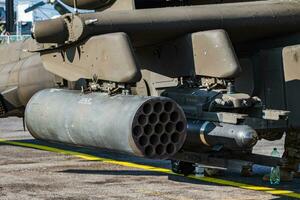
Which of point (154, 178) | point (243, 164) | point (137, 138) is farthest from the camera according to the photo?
point (154, 178)

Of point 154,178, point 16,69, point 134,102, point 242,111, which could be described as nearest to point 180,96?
point 242,111

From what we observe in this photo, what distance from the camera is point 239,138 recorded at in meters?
8.44

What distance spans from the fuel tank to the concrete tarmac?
880mm

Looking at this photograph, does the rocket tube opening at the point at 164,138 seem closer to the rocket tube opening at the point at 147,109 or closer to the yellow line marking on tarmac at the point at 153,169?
the rocket tube opening at the point at 147,109

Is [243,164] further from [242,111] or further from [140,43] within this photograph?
[140,43]

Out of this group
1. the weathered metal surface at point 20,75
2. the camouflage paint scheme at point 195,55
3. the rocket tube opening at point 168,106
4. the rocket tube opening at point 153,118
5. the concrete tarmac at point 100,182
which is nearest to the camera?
the rocket tube opening at point 153,118

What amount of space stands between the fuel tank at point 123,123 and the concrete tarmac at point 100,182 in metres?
0.88

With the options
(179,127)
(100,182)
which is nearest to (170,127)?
(179,127)

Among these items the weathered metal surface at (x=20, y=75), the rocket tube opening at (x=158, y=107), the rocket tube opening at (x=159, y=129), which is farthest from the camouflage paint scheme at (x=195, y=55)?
the weathered metal surface at (x=20, y=75)

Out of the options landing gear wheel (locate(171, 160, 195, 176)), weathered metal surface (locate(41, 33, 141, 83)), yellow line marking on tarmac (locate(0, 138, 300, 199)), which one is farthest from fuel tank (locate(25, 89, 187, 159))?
landing gear wheel (locate(171, 160, 195, 176))

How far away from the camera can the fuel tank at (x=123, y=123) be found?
7.61 metres

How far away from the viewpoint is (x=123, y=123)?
760cm

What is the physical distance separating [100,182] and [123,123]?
15.2 feet

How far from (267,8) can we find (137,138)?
3.35 meters
